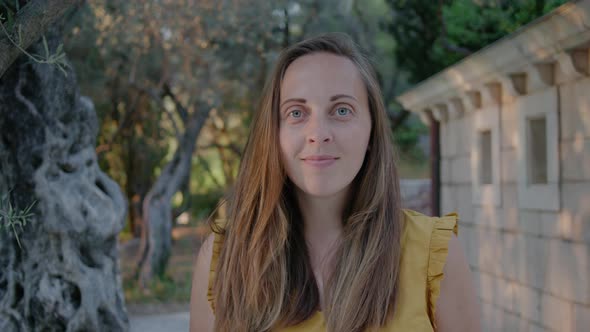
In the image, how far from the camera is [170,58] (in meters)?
14.0

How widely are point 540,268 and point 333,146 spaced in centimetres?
451

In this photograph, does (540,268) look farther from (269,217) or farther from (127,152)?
(127,152)

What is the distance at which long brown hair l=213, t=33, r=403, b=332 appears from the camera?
6.61 feet

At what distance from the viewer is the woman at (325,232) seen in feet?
6.53

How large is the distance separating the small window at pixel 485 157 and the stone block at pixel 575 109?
1.85 meters

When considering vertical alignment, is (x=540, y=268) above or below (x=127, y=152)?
below

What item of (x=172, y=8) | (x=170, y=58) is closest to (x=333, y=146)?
(x=172, y=8)

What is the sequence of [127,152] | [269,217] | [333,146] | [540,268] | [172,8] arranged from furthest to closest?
[127,152] < [172,8] < [540,268] < [269,217] < [333,146]

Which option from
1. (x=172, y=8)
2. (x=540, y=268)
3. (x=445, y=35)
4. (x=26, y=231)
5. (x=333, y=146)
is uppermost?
(x=172, y=8)

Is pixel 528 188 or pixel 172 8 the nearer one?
pixel 528 188

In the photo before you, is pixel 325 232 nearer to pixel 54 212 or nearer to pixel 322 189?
pixel 322 189

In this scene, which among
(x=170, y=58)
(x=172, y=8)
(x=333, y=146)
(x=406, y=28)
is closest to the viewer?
(x=333, y=146)

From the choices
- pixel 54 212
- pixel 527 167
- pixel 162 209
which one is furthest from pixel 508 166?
pixel 162 209

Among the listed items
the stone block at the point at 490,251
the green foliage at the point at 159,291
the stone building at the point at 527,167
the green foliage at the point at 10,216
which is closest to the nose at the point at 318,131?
the green foliage at the point at 10,216
